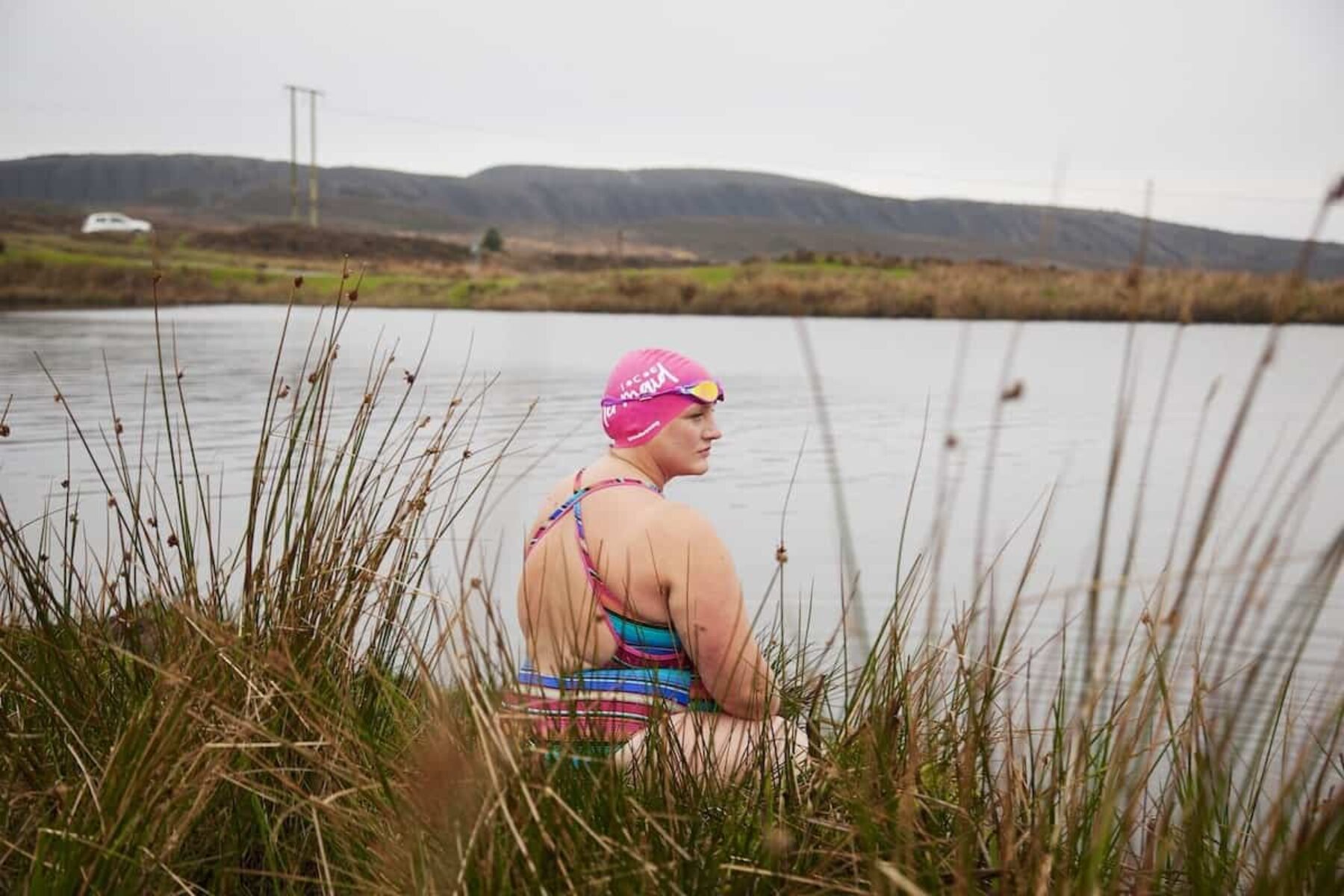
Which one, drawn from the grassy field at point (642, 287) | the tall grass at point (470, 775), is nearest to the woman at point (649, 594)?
the tall grass at point (470, 775)

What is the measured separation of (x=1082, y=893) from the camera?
1606 mm

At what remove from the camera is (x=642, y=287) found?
135ft

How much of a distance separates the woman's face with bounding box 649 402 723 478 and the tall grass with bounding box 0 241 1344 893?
0.51 meters

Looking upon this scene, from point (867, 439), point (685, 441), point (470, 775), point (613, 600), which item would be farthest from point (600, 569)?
point (867, 439)

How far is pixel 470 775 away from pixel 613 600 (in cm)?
79

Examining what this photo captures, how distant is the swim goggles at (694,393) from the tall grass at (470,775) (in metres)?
0.51

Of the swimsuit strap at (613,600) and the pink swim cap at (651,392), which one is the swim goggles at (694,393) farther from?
the swimsuit strap at (613,600)

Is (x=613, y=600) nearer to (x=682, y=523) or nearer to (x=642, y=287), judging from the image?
(x=682, y=523)

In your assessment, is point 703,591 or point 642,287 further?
point 642,287

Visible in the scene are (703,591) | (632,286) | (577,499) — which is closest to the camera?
(703,591)

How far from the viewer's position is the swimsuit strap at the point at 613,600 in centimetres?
252

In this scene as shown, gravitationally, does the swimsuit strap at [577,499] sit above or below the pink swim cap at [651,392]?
below

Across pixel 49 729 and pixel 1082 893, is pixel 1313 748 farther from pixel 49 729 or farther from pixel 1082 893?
pixel 49 729

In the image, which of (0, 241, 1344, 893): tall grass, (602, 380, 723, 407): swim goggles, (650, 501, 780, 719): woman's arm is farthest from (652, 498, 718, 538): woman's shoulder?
(0, 241, 1344, 893): tall grass
